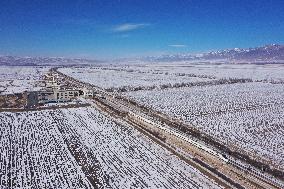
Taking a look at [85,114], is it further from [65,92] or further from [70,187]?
[70,187]

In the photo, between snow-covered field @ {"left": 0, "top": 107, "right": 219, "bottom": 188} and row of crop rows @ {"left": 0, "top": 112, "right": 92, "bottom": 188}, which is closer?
row of crop rows @ {"left": 0, "top": 112, "right": 92, "bottom": 188}

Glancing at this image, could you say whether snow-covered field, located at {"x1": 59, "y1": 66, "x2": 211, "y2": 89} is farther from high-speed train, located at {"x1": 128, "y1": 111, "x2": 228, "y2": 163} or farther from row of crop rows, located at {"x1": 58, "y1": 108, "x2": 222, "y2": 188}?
row of crop rows, located at {"x1": 58, "y1": 108, "x2": 222, "y2": 188}

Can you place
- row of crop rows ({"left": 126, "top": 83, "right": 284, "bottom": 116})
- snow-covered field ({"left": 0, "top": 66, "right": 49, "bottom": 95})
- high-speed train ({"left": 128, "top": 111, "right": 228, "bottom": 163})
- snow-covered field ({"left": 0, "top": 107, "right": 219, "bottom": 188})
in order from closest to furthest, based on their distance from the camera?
1. snow-covered field ({"left": 0, "top": 107, "right": 219, "bottom": 188})
2. high-speed train ({"left": 128, "top": 111, "right": 228, "bottom": 163})
3. row of crop rows ({"left": 126, "top": 83, "right": 284, "bottom": 116})
4. snow-covered field ({"left": 0, "top": 66, "right": 49, "bottom": 95})

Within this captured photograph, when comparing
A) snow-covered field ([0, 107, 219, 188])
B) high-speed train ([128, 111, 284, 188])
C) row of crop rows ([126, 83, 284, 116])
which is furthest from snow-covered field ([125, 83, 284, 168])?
snow-covered field ([0, 107, 219, 188])

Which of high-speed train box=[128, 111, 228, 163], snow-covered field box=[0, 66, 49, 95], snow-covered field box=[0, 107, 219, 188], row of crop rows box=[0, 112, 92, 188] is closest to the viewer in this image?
row of crop rows box=[0, 112, 92, 188]

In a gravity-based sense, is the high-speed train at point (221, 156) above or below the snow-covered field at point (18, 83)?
below

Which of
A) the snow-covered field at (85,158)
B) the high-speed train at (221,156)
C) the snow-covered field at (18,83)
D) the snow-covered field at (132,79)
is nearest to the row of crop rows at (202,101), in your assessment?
the high-speed train at (221,156)

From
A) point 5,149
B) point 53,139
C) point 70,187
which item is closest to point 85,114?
point 53,139

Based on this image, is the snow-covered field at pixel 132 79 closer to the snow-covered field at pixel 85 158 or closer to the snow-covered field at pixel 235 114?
the snow-covered field at pixel 235 114
